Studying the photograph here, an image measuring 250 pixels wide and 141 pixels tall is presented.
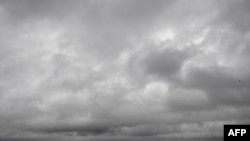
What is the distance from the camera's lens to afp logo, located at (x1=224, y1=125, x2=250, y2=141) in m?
110

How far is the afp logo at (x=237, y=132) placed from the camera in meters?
110

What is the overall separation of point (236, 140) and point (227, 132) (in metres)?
3.71

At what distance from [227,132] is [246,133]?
5.98m

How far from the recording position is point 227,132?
111 m

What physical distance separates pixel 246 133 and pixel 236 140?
157 inches

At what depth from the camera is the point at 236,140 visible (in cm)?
11038

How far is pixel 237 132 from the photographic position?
11175cm

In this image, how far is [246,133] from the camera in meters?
110
